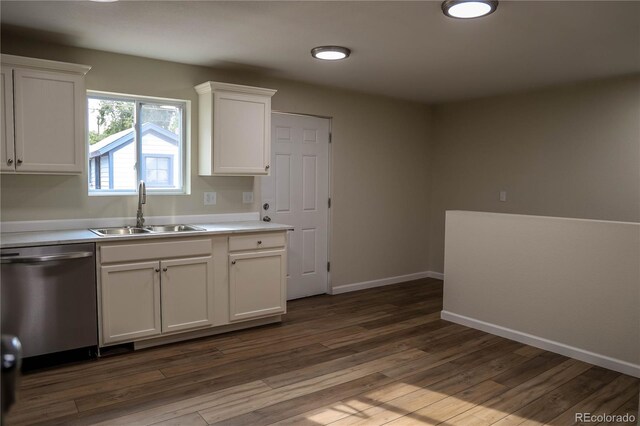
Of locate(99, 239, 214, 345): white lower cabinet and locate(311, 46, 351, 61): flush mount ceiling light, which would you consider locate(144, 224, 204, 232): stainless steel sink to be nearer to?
locate(99, 239, 214, 345): white lower cabinet

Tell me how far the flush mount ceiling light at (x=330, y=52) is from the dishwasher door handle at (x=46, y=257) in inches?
84.7

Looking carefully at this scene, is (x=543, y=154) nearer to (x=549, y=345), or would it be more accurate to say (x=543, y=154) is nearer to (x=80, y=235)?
(x=549, y=345)

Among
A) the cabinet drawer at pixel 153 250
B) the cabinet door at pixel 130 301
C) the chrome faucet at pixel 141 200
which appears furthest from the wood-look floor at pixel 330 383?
the chrome faucet at pixel 141 200

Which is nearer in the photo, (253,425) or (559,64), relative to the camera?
(253,425)

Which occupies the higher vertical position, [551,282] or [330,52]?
[330,52]

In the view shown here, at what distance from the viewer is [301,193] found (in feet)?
16.1

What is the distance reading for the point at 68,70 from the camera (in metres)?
3.25

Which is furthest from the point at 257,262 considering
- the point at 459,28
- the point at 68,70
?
the point at 459,28

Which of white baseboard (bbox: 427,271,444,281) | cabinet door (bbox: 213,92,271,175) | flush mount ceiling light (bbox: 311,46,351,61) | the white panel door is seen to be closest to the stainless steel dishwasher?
cabinet door (bbox: 213,92,271,175)

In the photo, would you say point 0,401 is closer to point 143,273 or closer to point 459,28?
point 143,273

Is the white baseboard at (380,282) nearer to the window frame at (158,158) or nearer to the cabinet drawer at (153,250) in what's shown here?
the cabinet drawer at (153,250)

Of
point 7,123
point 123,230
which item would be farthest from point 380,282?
point 7,123

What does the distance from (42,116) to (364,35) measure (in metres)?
2.25

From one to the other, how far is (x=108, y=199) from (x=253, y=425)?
2222mm
